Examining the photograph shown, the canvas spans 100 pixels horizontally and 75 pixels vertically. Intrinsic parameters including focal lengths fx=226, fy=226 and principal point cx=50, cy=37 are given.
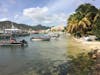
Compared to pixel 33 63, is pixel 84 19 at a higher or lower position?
higher

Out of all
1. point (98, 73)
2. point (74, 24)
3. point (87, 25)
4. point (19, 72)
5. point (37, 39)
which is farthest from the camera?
point (37, 39)

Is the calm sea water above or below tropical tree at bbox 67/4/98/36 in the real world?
below

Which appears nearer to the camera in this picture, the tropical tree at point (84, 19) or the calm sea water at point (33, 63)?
the calm sea water at point (33, 63)

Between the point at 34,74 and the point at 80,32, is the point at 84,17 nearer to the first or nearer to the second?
the point at 80,32

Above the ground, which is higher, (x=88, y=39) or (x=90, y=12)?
(x=90, y=12)

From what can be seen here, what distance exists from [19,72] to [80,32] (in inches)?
2300

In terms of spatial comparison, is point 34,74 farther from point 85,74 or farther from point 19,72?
point 85,74

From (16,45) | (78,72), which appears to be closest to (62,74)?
(78,72)

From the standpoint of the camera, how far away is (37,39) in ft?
317

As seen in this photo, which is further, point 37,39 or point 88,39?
point 37,39

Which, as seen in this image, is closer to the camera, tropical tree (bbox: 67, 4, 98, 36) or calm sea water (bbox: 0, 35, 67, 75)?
calm sea water (bbox: 0, 35, 67, 75)

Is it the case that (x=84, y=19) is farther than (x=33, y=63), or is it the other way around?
(x=84, y=19)

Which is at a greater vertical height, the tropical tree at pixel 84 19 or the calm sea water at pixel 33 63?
the tropical tree at pixel 84 19

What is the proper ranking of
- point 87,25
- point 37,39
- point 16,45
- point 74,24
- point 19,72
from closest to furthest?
1. point 19,72
2. point 16,45
3. point 87,25
4. point 74,24
5. point 37,39
